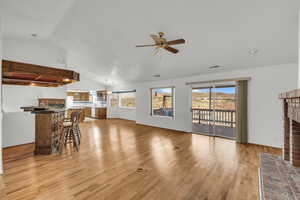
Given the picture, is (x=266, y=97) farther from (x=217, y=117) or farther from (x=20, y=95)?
(x=20, y=95)

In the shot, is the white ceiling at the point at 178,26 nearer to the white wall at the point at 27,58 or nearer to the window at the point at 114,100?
the white wall at the point at 27,58

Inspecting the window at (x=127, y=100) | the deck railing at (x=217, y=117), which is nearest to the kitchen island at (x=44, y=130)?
the deck railing at (x=217, y=117)

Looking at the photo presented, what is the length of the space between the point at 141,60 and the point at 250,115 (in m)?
3.92

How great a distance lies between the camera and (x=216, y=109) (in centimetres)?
492

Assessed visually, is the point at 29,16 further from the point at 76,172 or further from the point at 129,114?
the point at 129,114

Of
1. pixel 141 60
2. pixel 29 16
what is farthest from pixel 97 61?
pixel 29 16

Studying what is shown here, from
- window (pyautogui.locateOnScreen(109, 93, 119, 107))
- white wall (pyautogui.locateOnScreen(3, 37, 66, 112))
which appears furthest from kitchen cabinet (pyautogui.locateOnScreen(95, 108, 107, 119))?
white wall (pyautogui.locateOnScreen(3, 37, 66, 112))

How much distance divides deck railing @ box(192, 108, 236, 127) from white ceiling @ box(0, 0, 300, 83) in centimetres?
222

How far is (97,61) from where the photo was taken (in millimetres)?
5246

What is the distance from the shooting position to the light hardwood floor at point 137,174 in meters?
1.78

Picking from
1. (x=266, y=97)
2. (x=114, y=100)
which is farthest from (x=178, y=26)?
(x=114, y=100)

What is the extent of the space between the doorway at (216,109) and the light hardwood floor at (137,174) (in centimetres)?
162

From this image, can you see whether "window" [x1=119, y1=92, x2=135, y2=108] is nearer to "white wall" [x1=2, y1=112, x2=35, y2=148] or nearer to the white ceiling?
the white ceiling

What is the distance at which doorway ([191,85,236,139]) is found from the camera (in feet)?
15.3
